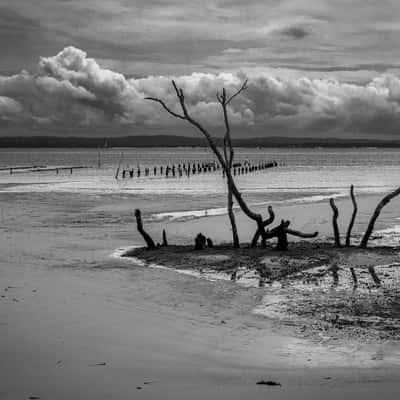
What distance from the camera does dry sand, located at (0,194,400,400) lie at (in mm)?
8211

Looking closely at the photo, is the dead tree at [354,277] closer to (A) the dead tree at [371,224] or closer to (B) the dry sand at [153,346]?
(B) the dry sand at [153,346]

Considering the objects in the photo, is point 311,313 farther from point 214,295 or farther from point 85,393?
point 85,393

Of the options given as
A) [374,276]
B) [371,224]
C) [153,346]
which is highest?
[371,224]

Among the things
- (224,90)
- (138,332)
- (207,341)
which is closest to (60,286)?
(138,332)

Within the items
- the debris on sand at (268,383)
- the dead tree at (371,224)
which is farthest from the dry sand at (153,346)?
the dead tree at (371,224)

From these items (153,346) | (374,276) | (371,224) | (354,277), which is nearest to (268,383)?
(153,346)

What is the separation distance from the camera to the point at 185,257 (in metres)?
18.7

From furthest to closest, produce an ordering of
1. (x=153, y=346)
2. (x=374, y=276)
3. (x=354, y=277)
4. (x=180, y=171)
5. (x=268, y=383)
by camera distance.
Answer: (x=180, y=171) → (x=374, y=276) → (x=354, y=277) → (x=153, y=346) → (x=268, y=383)

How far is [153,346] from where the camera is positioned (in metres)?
10.2

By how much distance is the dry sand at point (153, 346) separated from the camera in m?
8.21

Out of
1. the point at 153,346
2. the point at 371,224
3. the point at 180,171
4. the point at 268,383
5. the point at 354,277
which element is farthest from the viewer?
the point at 180,171

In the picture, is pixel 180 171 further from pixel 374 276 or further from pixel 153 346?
pixel 153 346

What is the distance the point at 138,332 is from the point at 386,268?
8230 millimetres

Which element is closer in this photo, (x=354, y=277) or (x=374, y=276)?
(x=354, y=277)
